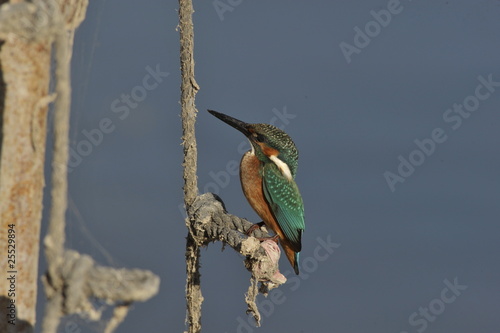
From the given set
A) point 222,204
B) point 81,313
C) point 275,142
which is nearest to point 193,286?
point 222,204

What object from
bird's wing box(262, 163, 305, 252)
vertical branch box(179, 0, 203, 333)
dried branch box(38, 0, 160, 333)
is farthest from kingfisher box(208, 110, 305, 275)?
dried branch box(38, 0, 160, 333)

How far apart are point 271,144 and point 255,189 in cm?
34

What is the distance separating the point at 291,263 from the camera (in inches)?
177

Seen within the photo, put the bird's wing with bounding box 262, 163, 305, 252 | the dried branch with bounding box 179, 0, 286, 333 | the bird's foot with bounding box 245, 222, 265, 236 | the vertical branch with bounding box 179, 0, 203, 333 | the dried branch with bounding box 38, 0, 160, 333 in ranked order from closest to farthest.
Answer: the dried branch with bounding box 38, 0, 160, 333 < the dried branch with bounding box 179, 0, 286, 333 < the vertical branch with bounding box 179, 0, 203, 333 < the bird's foot with bounding box 245, 222, 265, 236 < the bird's wing with bounding box 262, 163, 305, 252

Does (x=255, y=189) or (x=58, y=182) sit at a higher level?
(x=255, y=189)

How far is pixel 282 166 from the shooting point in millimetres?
4445

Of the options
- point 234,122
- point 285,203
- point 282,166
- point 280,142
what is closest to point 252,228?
point 285,203

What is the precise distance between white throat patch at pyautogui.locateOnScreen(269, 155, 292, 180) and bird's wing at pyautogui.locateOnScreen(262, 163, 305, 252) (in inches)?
0.8

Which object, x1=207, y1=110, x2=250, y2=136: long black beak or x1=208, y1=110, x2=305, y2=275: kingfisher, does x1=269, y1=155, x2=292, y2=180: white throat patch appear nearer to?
x1=208, y1=110, x2=305, y2=275: kingfisher

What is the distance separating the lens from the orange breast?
173 inches

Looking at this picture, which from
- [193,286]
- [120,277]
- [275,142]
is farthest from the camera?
[275,142]

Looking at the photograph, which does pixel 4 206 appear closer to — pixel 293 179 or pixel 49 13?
pixel 49 13

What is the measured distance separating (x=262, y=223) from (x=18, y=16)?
2699 mm

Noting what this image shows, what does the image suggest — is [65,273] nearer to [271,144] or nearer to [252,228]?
[252,228]
